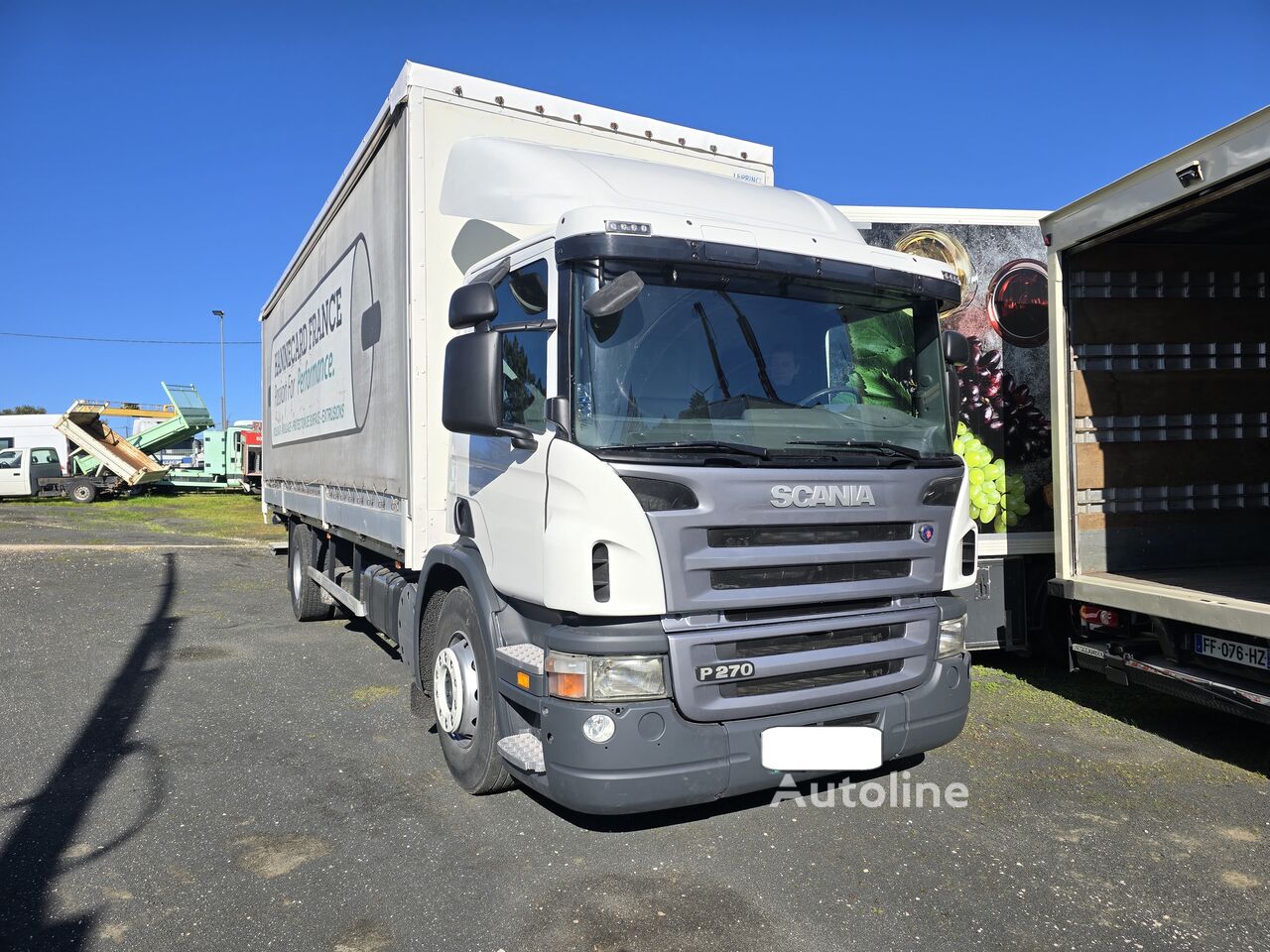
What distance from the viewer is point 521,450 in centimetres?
365

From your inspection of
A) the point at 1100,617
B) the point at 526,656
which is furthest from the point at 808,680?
the point at 1100,617

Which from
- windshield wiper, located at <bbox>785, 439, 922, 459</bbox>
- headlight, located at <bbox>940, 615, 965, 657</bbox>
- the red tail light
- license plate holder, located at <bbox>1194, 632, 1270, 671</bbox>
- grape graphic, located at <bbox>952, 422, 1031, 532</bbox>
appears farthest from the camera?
grape graphic, located at <bbox>952, 422, 1031, 532</bbox>

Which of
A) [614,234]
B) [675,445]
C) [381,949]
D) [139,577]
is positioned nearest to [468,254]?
[614,234]

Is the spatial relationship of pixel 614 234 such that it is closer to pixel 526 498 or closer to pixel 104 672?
pixel 526 498

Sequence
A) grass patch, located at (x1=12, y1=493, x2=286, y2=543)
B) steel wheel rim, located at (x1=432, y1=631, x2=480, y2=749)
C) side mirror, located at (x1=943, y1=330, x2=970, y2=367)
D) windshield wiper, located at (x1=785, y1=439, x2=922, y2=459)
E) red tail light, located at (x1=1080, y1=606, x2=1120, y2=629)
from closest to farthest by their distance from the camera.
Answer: windshield wiper, located at (x1=785, y1=439, x2=922, y2=459)
steel wheel rim, located at (x1=432, y1=631, x2=480, y2=749)
side mirror, located at (x1=943, y1=330, x2=970, y2=367)
red tail light, located at (x1=1080, y1=606, x2=1120, y2=629)
grass patch, located at (x1=12, y1=493, x2=286, y2=543)

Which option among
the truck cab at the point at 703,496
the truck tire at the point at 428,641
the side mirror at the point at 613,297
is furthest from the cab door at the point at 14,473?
the side mirror at the point at 613,297

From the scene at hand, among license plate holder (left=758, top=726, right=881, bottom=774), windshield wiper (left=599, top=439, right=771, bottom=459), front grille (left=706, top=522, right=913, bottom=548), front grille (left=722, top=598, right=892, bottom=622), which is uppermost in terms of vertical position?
windshield wiper (left=599, top=439, right=771, bottom=459)

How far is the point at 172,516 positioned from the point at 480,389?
83.1 ft

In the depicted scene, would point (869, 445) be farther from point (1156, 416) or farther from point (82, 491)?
point (82, 491)

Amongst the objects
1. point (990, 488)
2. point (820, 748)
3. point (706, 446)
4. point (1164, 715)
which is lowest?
point (1164, 715)

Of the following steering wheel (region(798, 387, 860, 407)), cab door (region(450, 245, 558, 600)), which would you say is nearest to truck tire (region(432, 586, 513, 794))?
cab door (region(450, 245, 558, 600))

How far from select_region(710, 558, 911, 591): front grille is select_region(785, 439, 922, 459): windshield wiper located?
45 cm

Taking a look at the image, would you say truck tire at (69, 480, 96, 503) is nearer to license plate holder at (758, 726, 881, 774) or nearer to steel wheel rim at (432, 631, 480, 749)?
steel wheel rim at (432, 631, 480, 749)

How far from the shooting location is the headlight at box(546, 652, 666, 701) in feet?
10.5
